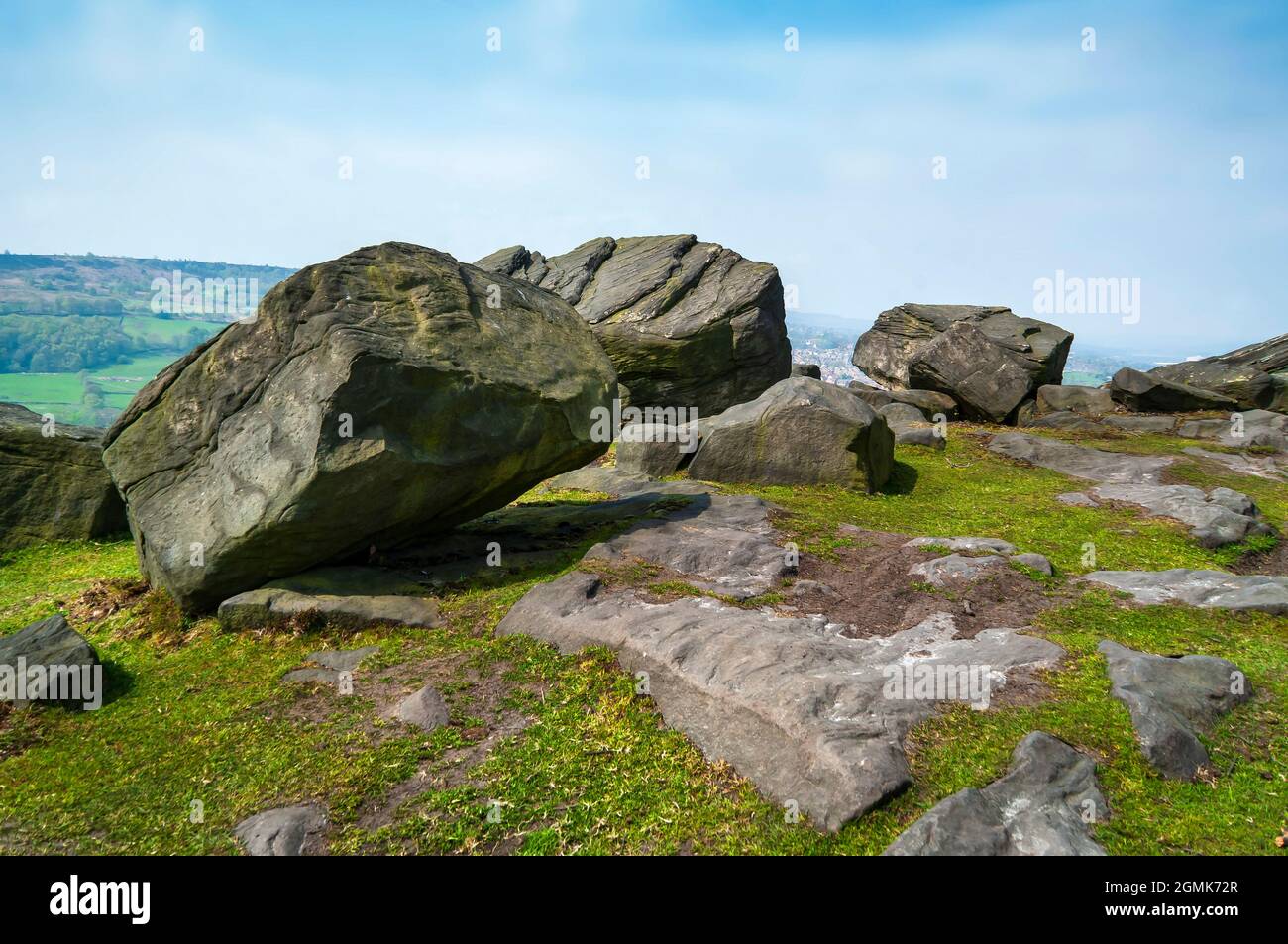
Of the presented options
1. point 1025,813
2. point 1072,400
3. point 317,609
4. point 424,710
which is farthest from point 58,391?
point 1025,813

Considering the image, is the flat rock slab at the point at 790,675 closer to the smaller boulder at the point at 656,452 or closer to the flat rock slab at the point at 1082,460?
the smaller boulder at the point at 656,452

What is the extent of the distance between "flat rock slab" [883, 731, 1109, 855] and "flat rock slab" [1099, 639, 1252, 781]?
906 mm

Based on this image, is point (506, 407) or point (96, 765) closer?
point (96, 765)

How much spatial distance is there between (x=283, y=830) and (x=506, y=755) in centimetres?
241

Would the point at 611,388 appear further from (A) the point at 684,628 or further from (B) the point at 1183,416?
(B) the point at 1183,416

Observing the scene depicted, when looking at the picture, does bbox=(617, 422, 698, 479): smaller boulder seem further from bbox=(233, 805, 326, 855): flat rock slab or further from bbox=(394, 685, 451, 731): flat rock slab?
bbox=(233, 805, 326, 855): flat rock slab

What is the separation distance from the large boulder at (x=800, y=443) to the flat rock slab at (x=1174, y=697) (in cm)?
1222

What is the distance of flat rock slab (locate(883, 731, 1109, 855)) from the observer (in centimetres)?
713

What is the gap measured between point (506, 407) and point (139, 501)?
22.5 feet

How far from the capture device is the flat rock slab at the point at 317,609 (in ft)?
44.3

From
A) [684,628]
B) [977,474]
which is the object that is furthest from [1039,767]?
[977,474]

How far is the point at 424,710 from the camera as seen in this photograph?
10.6m

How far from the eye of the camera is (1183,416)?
3366cm

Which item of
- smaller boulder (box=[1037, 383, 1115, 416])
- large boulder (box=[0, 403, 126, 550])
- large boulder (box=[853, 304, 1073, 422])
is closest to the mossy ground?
large boulder (box=[0, 403, 126, 550])
